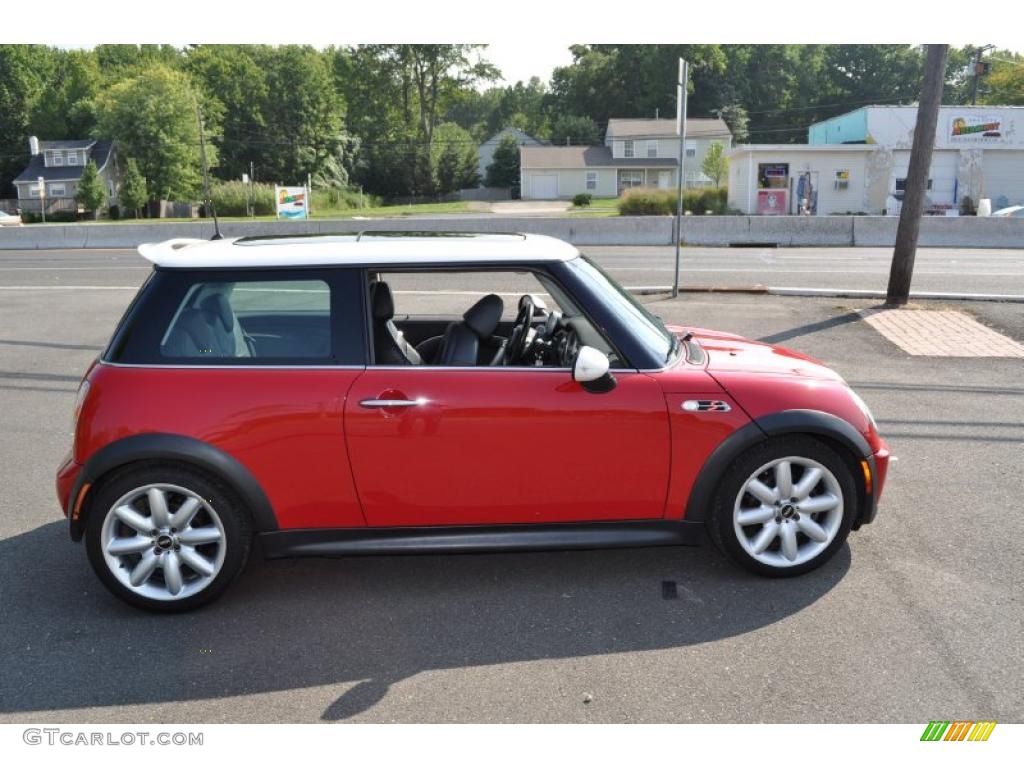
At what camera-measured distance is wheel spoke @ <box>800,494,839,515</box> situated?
4.12 metres

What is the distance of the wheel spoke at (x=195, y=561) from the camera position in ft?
12.9

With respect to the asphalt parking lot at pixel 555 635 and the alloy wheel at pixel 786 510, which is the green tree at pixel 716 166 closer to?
the asphalt parking lot at pixel 555 635

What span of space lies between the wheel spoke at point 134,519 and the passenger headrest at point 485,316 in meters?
1.67

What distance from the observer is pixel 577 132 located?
3541 inches

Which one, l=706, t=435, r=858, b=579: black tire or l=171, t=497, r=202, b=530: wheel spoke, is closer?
l=171, t=497, r=202, b=530: wheel spoke

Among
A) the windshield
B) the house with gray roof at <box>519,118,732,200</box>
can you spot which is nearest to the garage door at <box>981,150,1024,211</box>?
the house with gray roof at <box>519,118,732,200</box>

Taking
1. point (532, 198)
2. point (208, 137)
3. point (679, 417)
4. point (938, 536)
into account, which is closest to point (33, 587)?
point (679, 417)

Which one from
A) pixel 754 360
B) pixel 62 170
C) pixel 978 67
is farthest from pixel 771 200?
pixel 62 170

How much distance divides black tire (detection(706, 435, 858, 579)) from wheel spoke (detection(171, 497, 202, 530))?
7.41 feet

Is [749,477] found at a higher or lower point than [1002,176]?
lower

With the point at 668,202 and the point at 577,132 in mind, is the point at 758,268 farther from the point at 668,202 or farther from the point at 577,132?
the point at 577,132

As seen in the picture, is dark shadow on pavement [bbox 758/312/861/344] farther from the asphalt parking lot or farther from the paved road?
the asphalt parking lot

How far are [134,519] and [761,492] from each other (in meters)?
2.72

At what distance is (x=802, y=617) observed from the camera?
388 cm
